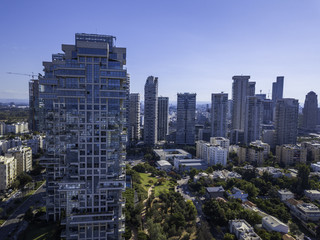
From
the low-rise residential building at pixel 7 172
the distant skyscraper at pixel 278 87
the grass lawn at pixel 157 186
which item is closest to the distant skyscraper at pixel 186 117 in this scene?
the grass lawn at pixel 157 186

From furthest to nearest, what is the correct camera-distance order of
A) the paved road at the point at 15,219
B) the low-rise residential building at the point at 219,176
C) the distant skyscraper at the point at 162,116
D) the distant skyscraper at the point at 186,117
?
the distant skyscraper at the point at 162,116 < the distant skyscraper at the point at 186,117 < the low-rise residential building at the point at 219,176 < the paved road at the point at 15,219

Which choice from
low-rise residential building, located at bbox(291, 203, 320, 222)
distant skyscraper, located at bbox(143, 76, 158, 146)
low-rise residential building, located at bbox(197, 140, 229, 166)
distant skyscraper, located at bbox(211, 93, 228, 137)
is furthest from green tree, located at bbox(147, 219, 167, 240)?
distant skyscraper, located at bbox(211, 93, 228, 137)

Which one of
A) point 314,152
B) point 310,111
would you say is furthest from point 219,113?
point 310,111

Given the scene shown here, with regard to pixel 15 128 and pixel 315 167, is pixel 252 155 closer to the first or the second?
pixel 315 167

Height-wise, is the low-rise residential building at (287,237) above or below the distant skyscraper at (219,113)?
below

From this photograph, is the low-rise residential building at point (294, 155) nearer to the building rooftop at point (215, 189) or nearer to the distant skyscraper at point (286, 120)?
the distant skyscraper at point (286, 120)

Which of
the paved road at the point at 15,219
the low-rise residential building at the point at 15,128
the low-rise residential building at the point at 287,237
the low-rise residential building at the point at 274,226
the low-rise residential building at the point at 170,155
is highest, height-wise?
the low-rise residential building at the point at 15,128

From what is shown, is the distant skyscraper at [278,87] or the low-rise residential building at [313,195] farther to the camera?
the distant skyscraper at [278,87]
